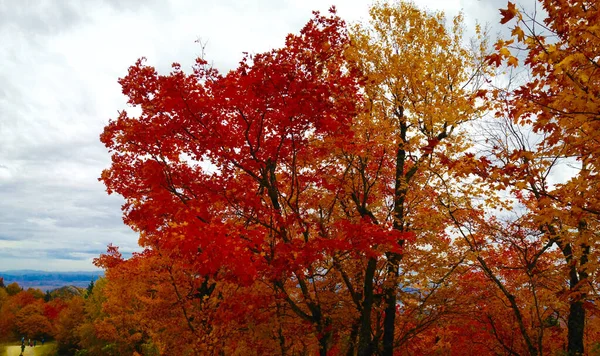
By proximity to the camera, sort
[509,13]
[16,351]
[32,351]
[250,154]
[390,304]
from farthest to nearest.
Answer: [32,351], [16,351], [390,304], [250,154], [509,13]

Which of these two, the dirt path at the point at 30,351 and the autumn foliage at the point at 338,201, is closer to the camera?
the autumn foliage at the point at 338,201

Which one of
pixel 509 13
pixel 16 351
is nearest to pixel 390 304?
pixel 509 13

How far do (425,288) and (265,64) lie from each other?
25.4ft

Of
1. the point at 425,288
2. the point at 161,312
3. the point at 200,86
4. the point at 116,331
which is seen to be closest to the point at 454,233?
the point at 425,288

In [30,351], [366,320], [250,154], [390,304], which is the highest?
[250,154]

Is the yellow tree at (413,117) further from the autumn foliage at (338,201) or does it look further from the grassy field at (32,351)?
the grassy field at (32,351)

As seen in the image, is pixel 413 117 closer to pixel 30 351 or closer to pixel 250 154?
pixel 250 154

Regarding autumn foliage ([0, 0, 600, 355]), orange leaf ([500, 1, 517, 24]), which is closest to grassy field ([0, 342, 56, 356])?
autumn foliage ([0, 0, 600, 355])

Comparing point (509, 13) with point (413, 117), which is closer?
point (509, 13)

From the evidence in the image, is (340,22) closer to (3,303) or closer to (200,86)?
(200,86)

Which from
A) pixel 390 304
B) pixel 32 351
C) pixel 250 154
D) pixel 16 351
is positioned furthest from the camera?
pixel 32 351

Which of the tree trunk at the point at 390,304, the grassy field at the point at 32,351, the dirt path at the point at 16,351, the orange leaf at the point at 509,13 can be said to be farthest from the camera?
the dirt path at the point at 16,351

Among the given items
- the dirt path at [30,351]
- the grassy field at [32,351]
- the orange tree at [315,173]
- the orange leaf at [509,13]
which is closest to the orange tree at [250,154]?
the orange tree at [315,173]

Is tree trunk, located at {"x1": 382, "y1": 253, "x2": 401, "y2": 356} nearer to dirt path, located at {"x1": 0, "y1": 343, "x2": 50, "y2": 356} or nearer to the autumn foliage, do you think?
the autumn foliage
